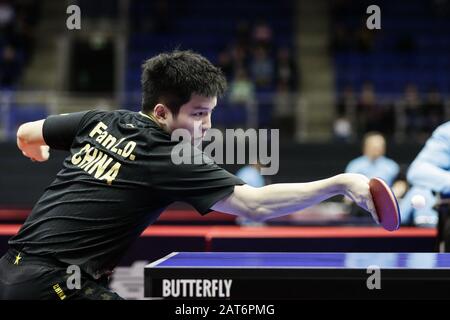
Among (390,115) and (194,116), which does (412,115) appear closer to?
(390,115)

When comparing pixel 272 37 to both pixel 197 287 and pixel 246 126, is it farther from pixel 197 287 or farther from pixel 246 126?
pixel 197 287

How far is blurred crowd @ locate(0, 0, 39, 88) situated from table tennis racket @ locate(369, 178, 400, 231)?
12846mm

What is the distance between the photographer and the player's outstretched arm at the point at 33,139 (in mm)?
3051

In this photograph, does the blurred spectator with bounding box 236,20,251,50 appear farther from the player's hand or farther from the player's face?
the player's hand

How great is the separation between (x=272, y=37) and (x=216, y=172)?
1309 centimetres

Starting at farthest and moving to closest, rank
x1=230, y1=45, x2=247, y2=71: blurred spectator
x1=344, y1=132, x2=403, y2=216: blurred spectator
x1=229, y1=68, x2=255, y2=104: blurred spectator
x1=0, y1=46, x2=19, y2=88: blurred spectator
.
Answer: x1=0, y1=46, x2=19, y2=88: blurred spectator < x1=230, y1=45, x2=247, y2=71: blurred spectator < x1=229, y1=68, x2=255, y2=104: blurred spectator < x1=344, y1=132, x2=403, y2=216: blurred spectator

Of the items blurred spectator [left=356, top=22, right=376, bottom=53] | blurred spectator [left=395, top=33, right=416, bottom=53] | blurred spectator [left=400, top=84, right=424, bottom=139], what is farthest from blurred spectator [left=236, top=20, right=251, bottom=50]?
blurred spectator [left=400, top=84, right=424, bottom=139]

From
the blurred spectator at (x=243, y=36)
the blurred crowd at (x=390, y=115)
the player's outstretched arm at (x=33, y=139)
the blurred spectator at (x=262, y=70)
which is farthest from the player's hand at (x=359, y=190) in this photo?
the blurred spectator at (x=243, y=36)

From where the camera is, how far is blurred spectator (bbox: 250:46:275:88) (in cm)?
1388

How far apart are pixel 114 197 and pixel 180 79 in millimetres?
487

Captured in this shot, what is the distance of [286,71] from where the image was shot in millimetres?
13656

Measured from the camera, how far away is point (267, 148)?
1198 cm

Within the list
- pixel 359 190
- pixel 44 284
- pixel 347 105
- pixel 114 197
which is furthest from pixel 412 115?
pixel 44 284
